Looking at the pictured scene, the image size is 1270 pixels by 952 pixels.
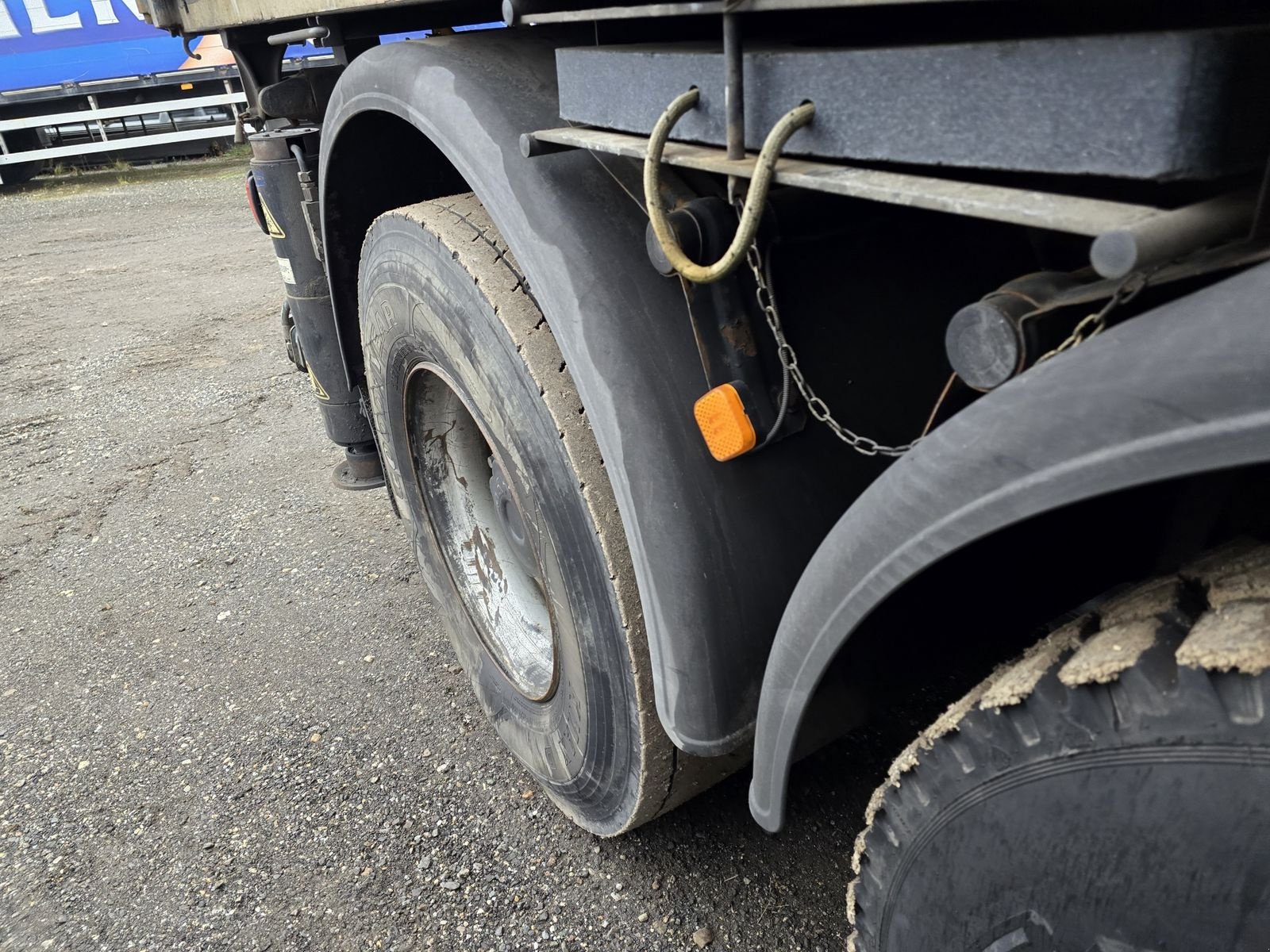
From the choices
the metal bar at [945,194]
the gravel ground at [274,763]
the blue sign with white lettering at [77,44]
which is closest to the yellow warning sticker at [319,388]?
the gravel ground at [274,763]

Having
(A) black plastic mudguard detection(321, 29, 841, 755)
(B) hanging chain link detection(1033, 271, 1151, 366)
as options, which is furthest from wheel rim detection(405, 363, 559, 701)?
(B) hanging chain link detection(1033, 271, 1151, 366)

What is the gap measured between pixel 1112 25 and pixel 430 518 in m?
1.74

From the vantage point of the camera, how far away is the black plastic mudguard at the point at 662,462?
1.17m

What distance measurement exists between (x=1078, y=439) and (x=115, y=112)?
44.7 feet

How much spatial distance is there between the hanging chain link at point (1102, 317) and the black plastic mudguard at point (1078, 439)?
31 mm

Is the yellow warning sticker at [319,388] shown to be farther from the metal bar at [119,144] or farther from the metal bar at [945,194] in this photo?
the metal bar at [119,144]

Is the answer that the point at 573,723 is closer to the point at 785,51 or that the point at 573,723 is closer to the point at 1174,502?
the point at 1174,502

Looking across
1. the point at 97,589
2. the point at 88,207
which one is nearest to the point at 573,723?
the point at 97,589

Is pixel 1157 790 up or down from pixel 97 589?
up

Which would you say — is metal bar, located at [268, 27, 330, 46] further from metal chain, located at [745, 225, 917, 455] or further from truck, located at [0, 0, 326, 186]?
truck, located at [0, 0, 326, 186]

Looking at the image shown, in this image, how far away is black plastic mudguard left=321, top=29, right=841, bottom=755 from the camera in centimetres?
117

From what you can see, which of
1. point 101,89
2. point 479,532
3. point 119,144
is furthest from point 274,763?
point 119,144

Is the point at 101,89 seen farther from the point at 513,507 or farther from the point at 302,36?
the point at 513,507

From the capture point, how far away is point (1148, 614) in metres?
0.84
